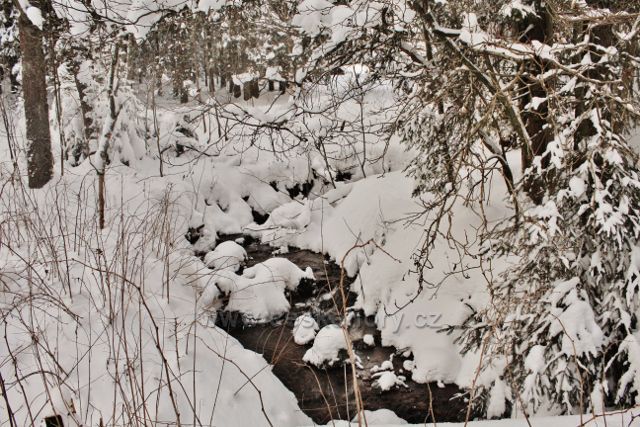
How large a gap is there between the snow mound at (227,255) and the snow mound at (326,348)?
7.81ft

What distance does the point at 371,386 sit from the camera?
17.4 feet

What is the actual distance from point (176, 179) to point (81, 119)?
114 inches

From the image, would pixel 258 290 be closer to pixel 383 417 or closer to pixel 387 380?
pixel 387 380

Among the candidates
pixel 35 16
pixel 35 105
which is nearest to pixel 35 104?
pixel 35 105

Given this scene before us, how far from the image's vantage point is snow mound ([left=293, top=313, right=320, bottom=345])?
6.02m

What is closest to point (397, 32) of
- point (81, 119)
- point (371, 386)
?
point (371, 386)

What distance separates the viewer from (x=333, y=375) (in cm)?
544

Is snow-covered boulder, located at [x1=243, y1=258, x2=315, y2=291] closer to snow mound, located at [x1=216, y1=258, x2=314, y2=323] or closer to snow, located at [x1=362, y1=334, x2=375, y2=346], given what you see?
snow mound, located at [x1=216, y1=258, x2=314, y2=323]

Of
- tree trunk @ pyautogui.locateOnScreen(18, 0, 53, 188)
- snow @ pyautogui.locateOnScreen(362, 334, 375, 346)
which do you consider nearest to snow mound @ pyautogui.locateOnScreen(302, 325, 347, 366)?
snow @ pyautogui.locateOnScreen(362, 334, 375, 346)

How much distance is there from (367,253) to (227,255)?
233 cm

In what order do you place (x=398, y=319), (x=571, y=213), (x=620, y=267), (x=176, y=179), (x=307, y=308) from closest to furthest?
(x=620, y=267) < (x=571, y=213) < (x=398, y=319) < (x=307, y=308) < (x=176, y=179)

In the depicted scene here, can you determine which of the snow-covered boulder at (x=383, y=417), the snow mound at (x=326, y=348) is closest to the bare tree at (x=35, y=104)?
the snow mound at (x=326, y=348)

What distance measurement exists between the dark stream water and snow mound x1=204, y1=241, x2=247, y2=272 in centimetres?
122

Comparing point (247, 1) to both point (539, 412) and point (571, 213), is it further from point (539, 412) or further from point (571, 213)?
point (539, 412)
